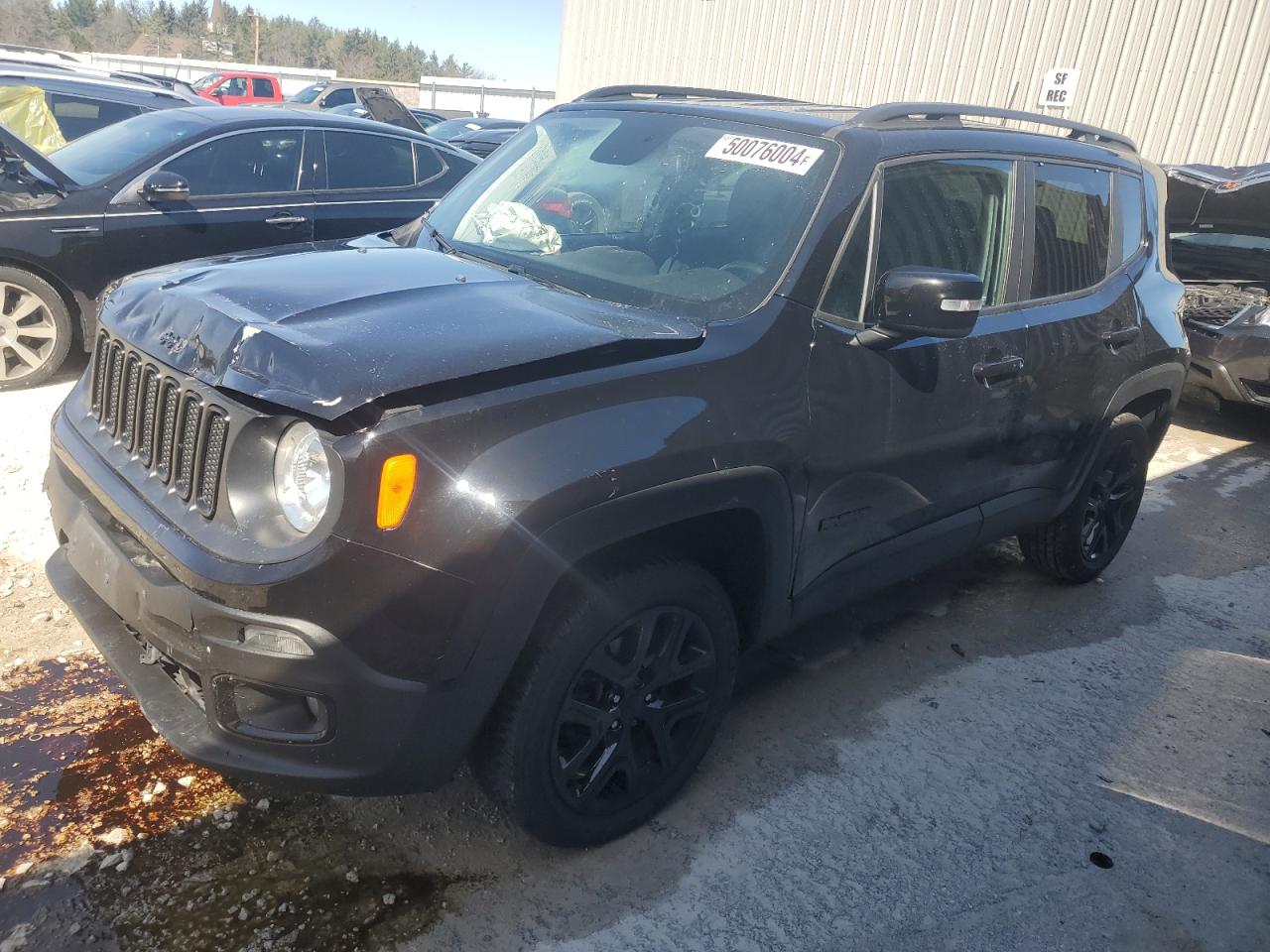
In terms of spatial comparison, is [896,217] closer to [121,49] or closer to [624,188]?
[624,188]

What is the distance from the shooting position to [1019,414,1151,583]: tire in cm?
441

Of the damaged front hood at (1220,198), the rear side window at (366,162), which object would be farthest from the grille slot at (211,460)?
the damaged front hood at (1220,198)

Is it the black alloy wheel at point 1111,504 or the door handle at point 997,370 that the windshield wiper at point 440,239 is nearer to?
the door handle at point 997,370

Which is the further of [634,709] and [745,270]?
[745,270]

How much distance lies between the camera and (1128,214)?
4.31 metres

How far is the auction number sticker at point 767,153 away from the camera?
3.02 meters

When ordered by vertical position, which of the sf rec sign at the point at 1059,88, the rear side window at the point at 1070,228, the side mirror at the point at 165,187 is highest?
the sf rec sign at the point at 1059,88

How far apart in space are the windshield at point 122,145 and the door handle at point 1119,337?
5.44 meters

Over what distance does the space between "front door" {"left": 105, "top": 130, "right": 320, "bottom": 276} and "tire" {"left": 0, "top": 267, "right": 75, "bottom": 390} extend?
16.5 inches

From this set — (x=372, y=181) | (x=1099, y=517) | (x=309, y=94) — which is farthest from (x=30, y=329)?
(x=309, y=94)

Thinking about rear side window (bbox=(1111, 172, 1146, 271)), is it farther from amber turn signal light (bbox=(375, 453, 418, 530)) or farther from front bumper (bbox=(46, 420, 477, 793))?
front bumper (bbox=(46, 420, 477, 793))

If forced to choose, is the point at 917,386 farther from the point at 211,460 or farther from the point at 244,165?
the point at 244,165

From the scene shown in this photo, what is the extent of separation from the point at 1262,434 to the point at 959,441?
632 centimetres

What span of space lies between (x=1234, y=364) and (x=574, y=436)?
22.8 ft
